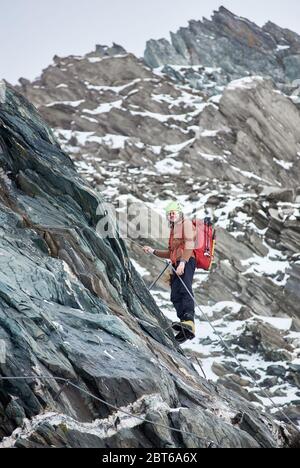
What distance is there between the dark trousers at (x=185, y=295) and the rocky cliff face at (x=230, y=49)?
6103 centimetres

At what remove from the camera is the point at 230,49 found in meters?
76.0

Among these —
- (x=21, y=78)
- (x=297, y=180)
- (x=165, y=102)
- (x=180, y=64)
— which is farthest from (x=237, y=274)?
(x=180, y=64)

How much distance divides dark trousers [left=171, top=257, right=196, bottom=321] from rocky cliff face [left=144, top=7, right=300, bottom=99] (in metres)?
61.0

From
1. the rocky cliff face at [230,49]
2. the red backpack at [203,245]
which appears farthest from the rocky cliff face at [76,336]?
the rocky cliff face at [230,49]

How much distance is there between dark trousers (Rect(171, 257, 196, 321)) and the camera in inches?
375

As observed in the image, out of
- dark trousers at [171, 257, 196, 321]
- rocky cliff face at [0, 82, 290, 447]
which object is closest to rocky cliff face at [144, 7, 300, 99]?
rocky cliff face at [0, 82, 290, 447]

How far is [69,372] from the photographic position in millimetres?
6289

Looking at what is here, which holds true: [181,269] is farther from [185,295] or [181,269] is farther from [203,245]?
[203,245]

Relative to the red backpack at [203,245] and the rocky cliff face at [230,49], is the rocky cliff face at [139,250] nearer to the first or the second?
the red backpack at [203,245]

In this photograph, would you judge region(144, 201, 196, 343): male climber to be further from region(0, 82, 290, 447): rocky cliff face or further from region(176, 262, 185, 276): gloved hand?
region(0, 82, 290, 447): rocky cliff face

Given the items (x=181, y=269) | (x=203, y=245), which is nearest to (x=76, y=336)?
(x=181, y=269)

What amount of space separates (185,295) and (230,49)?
71.0 m

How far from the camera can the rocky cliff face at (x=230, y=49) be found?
72.7 metres

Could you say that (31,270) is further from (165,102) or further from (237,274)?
(165,102)
